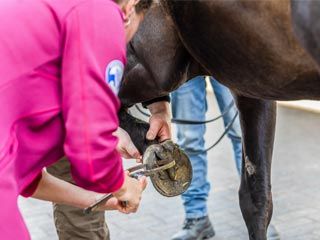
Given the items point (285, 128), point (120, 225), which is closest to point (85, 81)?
point (120, 225)

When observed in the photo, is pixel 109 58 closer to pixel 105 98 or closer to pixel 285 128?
pixel 105 98

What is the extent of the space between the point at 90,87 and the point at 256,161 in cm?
134

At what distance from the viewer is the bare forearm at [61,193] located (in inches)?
77.9

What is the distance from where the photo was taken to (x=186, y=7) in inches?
77.8

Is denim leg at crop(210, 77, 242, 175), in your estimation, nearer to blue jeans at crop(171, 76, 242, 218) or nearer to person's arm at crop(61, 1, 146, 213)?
blue jeans at crop(171, 76, 242, 218)

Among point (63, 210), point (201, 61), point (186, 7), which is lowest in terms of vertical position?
point (63, 210)

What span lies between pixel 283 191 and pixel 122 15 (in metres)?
2.90

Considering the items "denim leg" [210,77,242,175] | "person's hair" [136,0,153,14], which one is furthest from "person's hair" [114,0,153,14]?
"denim leg" [210,77,242,175]

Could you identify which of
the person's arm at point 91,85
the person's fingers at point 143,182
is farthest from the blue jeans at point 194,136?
the person's arm at point 91,85

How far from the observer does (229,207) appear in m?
4.14

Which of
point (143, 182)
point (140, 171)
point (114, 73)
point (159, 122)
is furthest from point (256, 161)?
point (114, 73)

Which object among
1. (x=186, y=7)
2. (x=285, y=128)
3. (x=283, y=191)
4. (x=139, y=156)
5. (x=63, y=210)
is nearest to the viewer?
(x=186, y=7)

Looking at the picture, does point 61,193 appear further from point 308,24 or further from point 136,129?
point 308,24

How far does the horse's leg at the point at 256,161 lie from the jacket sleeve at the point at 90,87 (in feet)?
3.62
